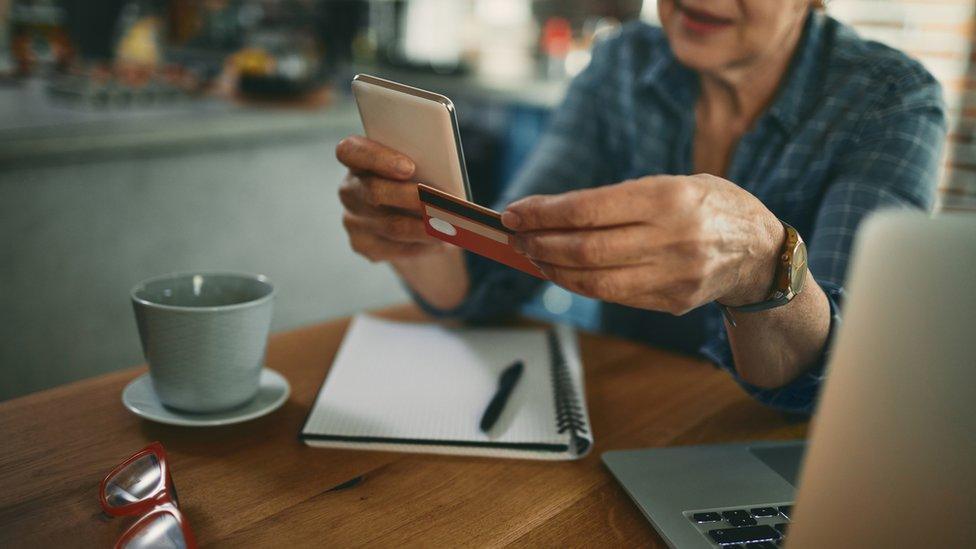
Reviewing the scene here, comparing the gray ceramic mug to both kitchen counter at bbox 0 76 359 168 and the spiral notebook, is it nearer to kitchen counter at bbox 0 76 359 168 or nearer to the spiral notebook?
the spiral notebook

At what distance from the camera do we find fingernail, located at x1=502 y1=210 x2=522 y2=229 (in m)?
0.53

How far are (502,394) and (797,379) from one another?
0.91 feet

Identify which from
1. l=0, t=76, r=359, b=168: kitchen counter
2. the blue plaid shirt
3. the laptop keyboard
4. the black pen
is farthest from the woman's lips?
l=0, t=76, r=359, b=168: kitchen counter

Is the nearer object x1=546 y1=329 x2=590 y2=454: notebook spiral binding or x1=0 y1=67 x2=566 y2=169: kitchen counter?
x1=546 y1=329 x2=590 y2=454: notebook spiral binding

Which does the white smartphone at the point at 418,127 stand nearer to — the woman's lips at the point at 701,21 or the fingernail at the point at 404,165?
the fingernail at the point at 404,165

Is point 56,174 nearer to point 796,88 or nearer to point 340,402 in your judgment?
point 340,402

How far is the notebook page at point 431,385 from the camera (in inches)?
25.4

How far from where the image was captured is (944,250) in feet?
1.00

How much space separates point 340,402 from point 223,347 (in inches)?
5.0

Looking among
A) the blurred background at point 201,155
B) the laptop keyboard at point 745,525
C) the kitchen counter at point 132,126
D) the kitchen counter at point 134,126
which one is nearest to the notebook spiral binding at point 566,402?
the laptop keyboard at point 745,525

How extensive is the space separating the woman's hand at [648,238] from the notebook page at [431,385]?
0.17m

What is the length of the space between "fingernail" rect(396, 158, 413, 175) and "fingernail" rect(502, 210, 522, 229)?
0.20 meters

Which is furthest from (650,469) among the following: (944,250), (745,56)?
(745,56)

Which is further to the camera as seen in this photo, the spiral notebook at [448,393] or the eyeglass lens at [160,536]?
the spiral notebook at [448,393]
